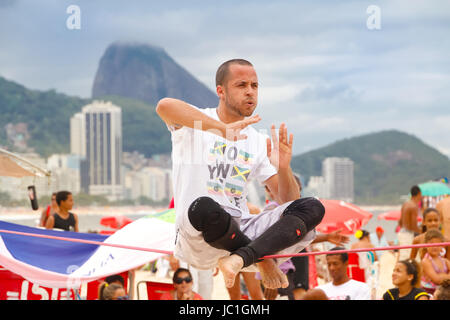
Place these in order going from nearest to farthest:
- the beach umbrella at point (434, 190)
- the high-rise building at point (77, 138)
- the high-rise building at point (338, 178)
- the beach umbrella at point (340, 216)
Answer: the beach umbrella at point (340, 216), the beach umbrella at point (434, 190), the high-rise building at point (338, 178), the high-rise building at point (77, 138)

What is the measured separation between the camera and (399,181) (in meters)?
108

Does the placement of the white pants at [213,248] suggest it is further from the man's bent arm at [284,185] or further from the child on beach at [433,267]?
the child on beach at [433,267]

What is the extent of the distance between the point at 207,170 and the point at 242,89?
0.55 m

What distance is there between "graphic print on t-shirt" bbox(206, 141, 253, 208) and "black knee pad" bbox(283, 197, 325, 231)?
345 mm

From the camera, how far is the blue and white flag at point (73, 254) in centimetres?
612

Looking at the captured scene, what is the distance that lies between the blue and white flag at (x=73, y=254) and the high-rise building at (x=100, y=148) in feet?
332

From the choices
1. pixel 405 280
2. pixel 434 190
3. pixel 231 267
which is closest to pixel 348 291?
pixel 405 280

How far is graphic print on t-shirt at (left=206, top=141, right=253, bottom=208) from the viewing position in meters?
4.14

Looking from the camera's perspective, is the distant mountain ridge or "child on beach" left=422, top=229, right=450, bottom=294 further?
the distant mountain ridge

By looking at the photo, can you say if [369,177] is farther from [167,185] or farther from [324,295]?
[324,295]

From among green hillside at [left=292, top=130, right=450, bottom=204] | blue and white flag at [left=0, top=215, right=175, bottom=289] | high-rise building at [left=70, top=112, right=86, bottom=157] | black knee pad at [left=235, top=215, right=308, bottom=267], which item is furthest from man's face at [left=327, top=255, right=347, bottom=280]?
high-rise building at [left=70, top=112, right=86, bottom=157]

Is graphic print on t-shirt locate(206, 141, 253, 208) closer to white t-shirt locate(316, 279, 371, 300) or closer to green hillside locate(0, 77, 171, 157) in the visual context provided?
white t-shirt locate(316, 279, 371, 300)

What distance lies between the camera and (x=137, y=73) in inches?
6334

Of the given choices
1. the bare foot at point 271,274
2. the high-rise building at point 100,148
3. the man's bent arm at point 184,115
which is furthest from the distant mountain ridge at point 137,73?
the man's bent arm at point 184,115
